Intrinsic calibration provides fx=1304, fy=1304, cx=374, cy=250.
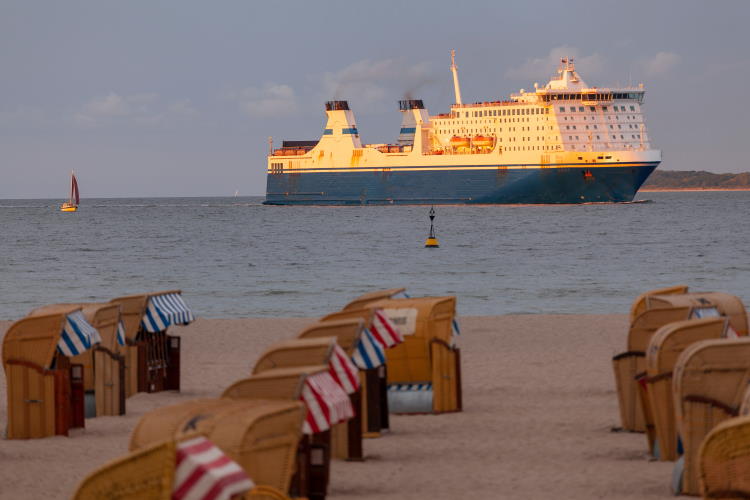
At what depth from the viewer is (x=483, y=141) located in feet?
267

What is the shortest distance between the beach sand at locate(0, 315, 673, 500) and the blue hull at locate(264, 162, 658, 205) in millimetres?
65266

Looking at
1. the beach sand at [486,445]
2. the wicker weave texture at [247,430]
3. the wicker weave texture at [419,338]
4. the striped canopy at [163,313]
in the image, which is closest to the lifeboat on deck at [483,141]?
the beach sand at [486,445]

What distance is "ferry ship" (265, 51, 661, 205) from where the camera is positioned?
79562 mm

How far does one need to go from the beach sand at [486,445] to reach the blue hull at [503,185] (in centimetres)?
6527

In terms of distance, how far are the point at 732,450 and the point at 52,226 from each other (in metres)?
74.9

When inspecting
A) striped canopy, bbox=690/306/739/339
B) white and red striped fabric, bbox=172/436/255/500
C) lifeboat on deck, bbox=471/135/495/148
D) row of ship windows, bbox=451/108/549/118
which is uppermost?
row of ship windows, bbox=451/108/549/118

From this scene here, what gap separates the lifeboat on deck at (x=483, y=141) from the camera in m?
81.4

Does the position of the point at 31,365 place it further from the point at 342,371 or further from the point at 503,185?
the point at 503,185

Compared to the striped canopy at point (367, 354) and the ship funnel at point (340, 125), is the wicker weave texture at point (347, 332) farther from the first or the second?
the ship funnel at point (340, 125)

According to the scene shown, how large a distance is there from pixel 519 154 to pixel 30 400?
71.4 meters

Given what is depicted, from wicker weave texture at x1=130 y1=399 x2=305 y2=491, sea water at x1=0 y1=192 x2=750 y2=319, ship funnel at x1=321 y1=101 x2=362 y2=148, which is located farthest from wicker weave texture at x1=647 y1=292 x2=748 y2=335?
ship funnel at x1=321 y1=101 x2=362 y2=148

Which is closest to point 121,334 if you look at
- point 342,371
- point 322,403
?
point 342,371

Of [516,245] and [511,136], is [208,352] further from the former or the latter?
[511,136]

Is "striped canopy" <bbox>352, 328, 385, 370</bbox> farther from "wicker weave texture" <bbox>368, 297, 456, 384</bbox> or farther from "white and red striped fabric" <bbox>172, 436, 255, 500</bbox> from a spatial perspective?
"white and red striped fabric" <bbox>172, 436, 255, 500</bbox>
